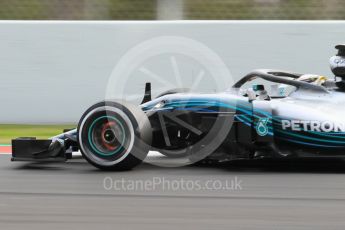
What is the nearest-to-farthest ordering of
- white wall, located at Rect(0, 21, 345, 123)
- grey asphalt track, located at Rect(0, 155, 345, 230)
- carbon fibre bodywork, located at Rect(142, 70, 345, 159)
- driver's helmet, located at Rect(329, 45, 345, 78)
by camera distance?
grey asphalt track, located at Rect(0, 155, 345, 230), carbon fibre bodywork, located at Rect(142, 70, 345, 159), driver's helmet, located at Rect(329, 45, 345, 78), white wall, located at Rect(0, 21, 345, 123)

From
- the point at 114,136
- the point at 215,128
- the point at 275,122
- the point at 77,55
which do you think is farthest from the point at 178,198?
the point at 77,55

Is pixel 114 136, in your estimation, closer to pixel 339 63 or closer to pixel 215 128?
pixel 215 128

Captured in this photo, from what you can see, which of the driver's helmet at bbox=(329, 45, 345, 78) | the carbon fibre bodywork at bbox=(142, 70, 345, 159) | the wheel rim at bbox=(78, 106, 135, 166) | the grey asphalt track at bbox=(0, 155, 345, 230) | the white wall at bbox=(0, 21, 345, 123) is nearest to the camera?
the grey asphalt track at bbox=(0, 155, 345, 230)

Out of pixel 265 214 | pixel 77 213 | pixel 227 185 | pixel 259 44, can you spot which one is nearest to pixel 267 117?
pixel 227 185

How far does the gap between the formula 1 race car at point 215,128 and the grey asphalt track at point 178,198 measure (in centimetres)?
20

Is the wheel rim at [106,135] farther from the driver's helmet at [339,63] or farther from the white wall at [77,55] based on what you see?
the white wall at [77,55]

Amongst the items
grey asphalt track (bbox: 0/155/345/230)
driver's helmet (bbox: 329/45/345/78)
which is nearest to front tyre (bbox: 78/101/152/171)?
grey asphalt track (bbox: 0/155/345/230)

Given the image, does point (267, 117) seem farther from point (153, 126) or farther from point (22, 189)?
point (22, 189)

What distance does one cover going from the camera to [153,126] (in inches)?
249

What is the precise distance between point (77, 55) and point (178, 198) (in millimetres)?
4695

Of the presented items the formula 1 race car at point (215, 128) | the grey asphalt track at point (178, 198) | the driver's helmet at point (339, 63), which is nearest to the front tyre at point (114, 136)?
the formula 1 race car at point (215, 128)

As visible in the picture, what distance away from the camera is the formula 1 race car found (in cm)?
605

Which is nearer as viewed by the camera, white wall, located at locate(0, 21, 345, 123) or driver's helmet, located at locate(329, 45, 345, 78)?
driver's helmet, located at locate(329, 45, 345, 78)

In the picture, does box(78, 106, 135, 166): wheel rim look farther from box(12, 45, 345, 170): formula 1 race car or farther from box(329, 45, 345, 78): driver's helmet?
box(329, 45, 345, 78): driver's helmet
